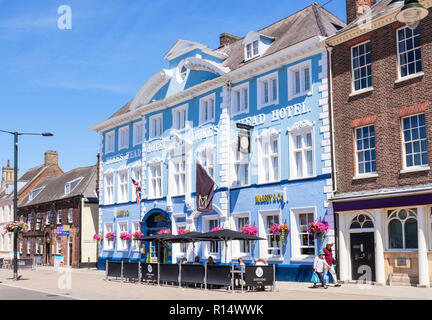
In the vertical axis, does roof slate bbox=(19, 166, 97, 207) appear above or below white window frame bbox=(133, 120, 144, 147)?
below

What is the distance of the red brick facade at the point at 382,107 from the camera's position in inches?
804

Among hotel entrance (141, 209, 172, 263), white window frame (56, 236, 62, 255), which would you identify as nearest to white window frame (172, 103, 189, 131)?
hotel entrance (141, 209, 172, 263)

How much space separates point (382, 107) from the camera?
21.8 m

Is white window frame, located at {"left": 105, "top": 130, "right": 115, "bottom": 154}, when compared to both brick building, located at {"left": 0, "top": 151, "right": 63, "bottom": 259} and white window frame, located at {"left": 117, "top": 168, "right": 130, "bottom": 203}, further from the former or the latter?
brick building, located at {"left": 0, "top": 151, "right": 63, "bottom": 259}

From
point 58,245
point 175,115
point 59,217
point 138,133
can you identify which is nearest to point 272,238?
point 175,115

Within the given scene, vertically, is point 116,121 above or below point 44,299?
above

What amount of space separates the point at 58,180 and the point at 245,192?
3102cm

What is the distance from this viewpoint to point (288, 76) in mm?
25844

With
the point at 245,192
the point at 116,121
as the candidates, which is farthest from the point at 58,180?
the point at 245,192

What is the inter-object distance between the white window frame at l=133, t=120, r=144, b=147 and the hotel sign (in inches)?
484

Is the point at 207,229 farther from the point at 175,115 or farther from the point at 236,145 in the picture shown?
the point at 175,115

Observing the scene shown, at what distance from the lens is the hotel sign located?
83.5 feet
